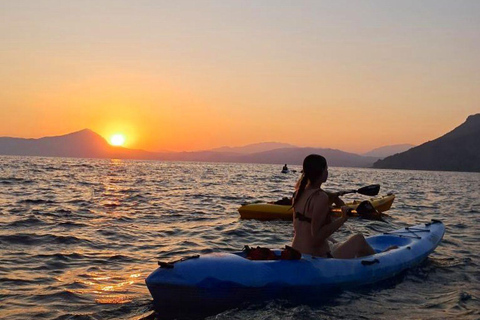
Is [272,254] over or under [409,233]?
over

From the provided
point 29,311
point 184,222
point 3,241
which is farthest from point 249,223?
point 29,311

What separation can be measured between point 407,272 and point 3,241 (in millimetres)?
7441

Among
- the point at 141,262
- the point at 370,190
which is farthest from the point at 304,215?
the point at 141,262

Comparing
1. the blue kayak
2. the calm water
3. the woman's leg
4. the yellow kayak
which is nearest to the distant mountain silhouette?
the yellow kayak

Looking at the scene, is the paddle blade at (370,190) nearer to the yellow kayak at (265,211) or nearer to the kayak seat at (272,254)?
the kayak seat at (272,254)

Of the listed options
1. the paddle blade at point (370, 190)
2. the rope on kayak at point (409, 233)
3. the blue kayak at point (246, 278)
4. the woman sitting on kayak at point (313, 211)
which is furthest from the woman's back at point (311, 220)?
the rope on kayak at point (409, 233)

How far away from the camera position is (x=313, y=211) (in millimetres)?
5734

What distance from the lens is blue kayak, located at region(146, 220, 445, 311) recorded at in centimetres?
522

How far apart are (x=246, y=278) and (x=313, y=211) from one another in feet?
3.77

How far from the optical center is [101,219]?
12984mm

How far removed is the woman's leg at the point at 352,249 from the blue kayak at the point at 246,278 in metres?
0.17

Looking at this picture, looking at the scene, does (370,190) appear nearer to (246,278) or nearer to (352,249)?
(352,249)

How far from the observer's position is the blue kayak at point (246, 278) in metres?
5.22

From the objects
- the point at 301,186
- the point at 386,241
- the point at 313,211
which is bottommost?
the point at 386,241
